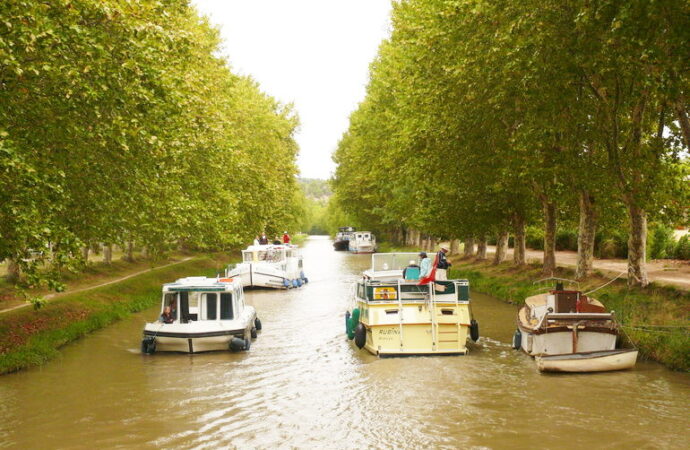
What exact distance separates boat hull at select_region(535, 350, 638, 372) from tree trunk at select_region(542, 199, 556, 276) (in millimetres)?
12892

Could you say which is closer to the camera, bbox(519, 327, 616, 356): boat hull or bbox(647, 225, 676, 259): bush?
bbox(519, 327, 616, 356): boat hull

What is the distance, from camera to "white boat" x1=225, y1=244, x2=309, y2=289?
39219 millimetres

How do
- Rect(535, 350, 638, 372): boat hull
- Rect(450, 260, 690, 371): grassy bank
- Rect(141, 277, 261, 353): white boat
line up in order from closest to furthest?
1. Rect(535, 350, 638, 372): boat hull
2. Rect(450, 260, 690, 371): grassy bank
3. Rect(141, 277, 261, 353): white boat

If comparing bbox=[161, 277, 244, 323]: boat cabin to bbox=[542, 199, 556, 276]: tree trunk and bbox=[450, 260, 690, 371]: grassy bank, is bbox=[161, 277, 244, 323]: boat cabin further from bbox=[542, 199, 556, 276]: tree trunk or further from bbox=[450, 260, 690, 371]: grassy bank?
bbox=[542, 199, 556, 276]: tree trunk

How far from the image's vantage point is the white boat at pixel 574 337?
16547 mm

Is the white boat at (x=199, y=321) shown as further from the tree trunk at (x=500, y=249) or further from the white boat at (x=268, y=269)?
the tree trunk at (x=500, y=249)

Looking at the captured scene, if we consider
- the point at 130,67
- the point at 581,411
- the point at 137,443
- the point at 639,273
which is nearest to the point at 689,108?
the point at 639,273

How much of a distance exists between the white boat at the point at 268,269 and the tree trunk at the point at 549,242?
50.3 feet

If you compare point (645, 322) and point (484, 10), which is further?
point (484, 10)

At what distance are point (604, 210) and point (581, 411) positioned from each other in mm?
16312

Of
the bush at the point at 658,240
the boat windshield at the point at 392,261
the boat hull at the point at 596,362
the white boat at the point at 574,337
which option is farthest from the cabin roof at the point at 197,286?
the bush at the point at 658,240

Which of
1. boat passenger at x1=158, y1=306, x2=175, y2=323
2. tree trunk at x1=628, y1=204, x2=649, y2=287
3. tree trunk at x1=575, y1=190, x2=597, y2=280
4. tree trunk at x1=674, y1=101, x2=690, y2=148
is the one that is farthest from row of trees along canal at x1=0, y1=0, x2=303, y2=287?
tree trunk at x1=575, y1=190, x2=597, y2=280

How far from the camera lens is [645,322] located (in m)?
19.1

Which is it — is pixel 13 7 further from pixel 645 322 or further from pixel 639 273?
pixel 639 273
